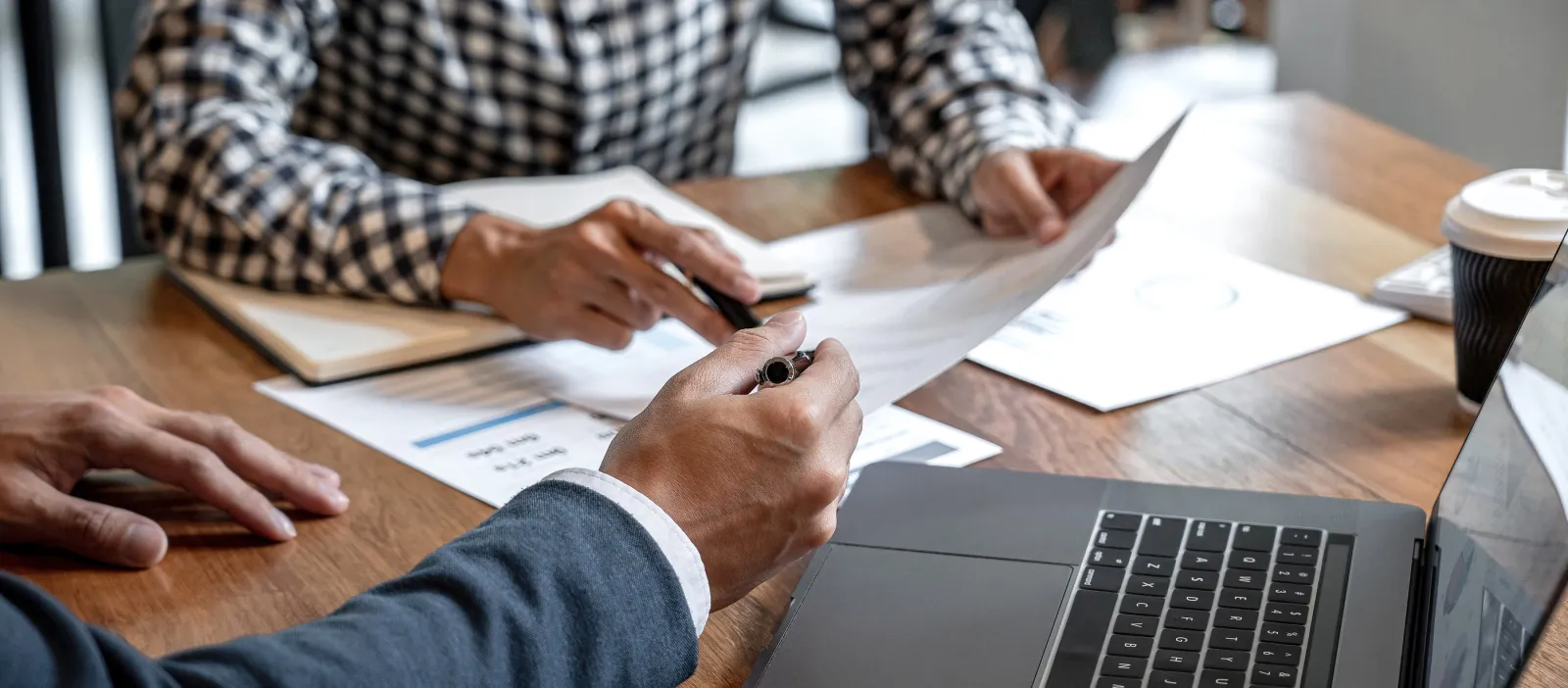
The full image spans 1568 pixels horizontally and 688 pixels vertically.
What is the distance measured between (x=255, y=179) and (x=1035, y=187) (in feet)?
2.00

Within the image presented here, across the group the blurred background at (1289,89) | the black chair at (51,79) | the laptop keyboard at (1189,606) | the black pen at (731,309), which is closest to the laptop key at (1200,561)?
the laptop keyboard at (1189,606)

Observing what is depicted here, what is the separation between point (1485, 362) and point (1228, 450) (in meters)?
0.16

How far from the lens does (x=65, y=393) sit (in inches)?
31.6

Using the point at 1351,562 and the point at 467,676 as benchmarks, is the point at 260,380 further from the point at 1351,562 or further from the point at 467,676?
A: the point at 1351,562

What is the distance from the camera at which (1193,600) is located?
65 cm

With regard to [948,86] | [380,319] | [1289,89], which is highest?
[948,86]

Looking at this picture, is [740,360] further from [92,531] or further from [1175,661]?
[92,531]

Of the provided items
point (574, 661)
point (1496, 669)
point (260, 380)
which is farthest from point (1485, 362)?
point (260, 380)

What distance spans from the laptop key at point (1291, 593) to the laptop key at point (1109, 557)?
69 millimetres

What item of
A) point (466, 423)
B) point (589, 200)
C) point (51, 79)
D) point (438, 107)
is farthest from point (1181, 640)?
point (51, 79)

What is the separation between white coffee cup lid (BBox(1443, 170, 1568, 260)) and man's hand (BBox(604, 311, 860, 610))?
44cm

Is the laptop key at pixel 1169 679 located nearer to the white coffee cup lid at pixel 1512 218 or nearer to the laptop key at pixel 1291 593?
the laptop key at pixel 1291 593

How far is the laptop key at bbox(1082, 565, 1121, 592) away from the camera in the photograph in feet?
2.19

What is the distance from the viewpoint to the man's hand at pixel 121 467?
73cm
